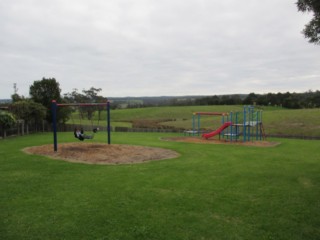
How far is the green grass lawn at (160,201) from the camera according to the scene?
472 centimetres

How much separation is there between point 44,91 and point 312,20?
88.4 feet

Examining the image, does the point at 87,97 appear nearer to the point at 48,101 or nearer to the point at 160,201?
the point at 48,101

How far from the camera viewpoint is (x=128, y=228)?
189 inches

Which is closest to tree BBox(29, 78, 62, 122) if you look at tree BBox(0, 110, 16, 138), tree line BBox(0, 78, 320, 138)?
tree line BBox(0, 78, 320, 138)

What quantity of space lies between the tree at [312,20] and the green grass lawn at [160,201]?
11.3 ft

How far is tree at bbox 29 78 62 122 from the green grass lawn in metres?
19.7

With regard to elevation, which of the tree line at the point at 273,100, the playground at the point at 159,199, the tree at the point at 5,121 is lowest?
the playground at the point at 159,199

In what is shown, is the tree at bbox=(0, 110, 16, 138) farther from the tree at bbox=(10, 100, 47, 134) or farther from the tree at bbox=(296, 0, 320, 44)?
the tree at bbox=(296, 0, 320, 44)

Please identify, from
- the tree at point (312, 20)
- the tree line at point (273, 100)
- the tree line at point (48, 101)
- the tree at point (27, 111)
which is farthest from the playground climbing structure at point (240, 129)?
the tree line at point (273, 100)

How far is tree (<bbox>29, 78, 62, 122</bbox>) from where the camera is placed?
93.8 ft

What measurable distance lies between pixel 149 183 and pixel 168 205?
1.74m

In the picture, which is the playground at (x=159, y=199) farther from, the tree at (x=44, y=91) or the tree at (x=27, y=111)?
the tree at (x=44, y=91)

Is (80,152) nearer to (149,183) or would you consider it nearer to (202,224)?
(149,183)

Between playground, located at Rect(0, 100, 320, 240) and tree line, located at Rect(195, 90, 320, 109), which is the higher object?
tree line, located at Rect(195, 90, 320, 109)
